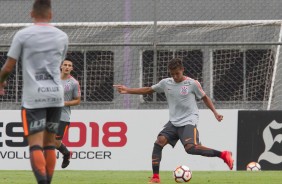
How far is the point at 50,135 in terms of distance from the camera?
9117 millimetres

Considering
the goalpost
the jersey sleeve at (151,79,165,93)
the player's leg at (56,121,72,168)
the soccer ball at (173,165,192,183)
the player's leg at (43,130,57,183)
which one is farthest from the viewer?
the goalpost

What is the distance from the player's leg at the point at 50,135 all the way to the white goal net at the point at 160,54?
927 cm

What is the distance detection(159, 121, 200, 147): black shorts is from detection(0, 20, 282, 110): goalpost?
4702mm

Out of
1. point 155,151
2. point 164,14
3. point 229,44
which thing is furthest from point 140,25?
point 155,151

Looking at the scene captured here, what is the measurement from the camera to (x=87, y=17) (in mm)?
19156

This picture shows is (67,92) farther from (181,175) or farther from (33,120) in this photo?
(33,120)

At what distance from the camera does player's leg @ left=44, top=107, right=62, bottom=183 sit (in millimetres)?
8961

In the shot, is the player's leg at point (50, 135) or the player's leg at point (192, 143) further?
the player's leg at point (192, 143)

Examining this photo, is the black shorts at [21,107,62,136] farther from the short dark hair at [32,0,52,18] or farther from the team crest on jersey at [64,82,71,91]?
the team crest on jersey at [64,82,71,91]

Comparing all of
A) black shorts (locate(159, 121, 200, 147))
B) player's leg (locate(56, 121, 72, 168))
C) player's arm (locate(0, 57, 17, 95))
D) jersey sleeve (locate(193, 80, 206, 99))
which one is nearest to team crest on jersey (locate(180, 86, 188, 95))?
jersey sleeve (locate(193, 80, 206, 99))

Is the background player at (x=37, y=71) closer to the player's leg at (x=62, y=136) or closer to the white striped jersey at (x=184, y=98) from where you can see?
the white striped jersey at (x=184, y=98)

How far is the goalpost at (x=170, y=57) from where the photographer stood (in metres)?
18.6

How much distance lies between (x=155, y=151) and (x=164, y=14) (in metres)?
5.89

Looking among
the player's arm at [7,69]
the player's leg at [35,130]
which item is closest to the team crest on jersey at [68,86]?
the player's arm at [7,69]
